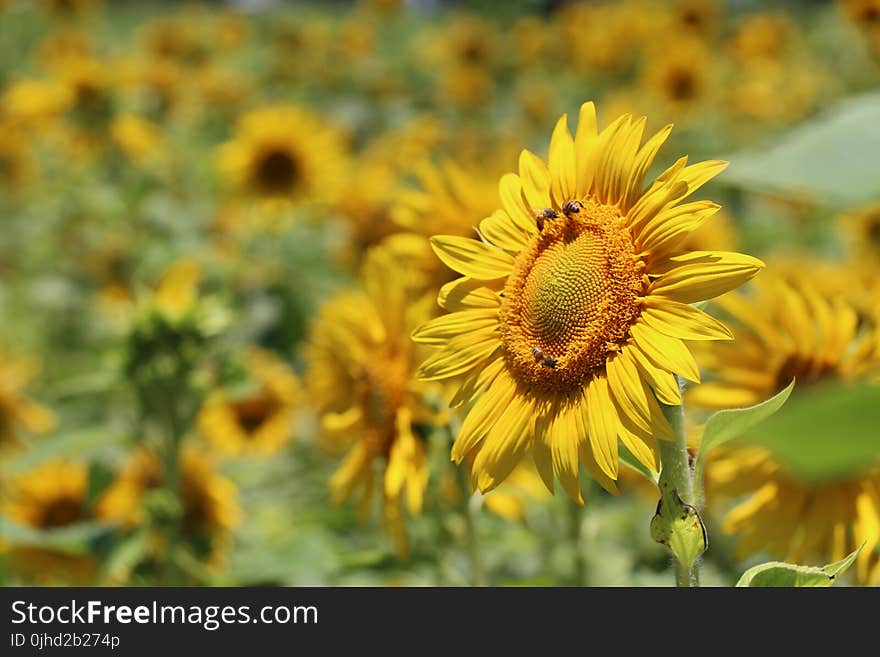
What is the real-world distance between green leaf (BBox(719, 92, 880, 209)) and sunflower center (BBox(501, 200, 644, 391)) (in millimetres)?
238

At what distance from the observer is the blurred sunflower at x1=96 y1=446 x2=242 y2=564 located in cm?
261

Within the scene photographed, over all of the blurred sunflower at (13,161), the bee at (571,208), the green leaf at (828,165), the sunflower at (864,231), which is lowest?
the bee at (571,208)

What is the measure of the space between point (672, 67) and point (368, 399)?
466 centimetres

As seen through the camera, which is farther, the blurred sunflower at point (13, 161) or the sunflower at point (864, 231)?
the blurred sunflower at point (13, 161)

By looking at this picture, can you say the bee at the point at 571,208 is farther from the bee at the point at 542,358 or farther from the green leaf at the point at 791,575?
the green leaf at the point at 791,575

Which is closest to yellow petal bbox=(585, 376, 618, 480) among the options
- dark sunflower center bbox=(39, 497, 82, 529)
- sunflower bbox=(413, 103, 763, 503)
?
sunflower bbox=(413, 103, 763, 503)

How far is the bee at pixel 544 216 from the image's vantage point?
1.24m

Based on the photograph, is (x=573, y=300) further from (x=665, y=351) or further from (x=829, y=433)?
(x=829, y=433)

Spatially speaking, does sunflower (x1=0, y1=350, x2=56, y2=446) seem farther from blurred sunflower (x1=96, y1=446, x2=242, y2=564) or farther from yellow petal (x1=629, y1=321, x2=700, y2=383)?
yellow petal (x1=629, y1=321, x2=700, y2=383)

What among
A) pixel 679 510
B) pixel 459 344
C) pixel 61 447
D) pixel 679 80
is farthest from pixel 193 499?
pixel 679 80

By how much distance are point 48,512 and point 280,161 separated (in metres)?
2.42

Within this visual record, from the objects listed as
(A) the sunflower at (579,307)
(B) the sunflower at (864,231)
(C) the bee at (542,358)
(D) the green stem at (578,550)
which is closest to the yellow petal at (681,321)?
(A) the sunflower at (579,307)

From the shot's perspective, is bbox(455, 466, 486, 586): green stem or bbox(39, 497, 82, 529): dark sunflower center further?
bbox(39, 497, 82, 529): dark sunflower center

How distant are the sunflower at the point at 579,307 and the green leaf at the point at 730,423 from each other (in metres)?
0.04
